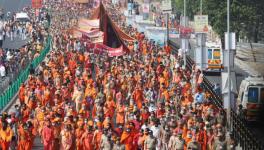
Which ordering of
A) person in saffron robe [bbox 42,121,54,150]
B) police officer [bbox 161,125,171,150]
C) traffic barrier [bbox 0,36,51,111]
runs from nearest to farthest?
1. police officer [bbox 161,125,171,150]
2. person in saffron robe [bbox 42,121,54,150]
3. traffic barrier [bbox 0,36,51,111]

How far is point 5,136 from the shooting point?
2467 cm

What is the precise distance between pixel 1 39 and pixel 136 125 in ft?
121

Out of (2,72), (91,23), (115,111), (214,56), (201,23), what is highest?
(91,23)

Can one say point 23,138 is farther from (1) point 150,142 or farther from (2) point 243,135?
(2) point 243,135

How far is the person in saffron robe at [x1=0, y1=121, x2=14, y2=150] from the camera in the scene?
24641 millimetres

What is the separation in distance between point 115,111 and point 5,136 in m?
6.00

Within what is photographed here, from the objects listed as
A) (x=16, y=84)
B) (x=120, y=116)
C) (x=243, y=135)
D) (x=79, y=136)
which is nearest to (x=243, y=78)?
(x=16, y=84)

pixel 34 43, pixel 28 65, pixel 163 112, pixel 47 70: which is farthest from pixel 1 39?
pixel 163 112

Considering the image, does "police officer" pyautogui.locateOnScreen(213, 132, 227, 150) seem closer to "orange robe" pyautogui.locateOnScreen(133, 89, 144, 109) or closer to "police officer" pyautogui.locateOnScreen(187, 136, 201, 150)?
"police officer" pyautogui.locateOnScreen(187, 136, 201, 150)

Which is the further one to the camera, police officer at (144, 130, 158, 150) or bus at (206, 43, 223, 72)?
bus at (206, 43, 223, 72)

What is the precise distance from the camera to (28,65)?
45.2m

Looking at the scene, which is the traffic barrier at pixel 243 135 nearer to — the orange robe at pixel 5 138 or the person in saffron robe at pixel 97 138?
the person in saffron robe at pixel 97 138

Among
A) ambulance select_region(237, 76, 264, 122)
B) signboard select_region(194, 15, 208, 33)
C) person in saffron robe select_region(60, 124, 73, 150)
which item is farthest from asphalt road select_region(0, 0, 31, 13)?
person in saffron robe select_region(60, 124, 73, 150)

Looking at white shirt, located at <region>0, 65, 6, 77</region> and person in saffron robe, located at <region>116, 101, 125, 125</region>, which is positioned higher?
person in saffron robe, located at <region>116, 101, 125, 125</region>
